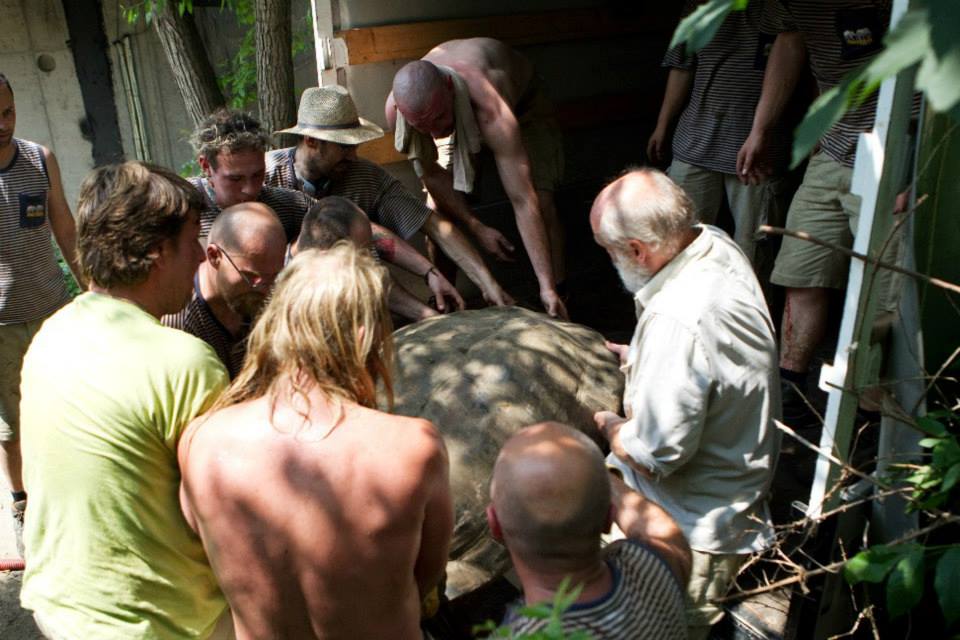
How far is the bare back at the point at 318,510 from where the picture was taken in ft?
5.41

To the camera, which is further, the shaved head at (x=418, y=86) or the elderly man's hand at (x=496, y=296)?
the shaved head at (x=418, y=86)

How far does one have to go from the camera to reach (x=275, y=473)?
5.43 ft

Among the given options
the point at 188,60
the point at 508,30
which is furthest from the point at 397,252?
the point at 188,60

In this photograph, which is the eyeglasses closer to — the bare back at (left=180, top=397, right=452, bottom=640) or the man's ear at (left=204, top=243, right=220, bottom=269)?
the man's ear at (left=204, top=243, right=220, bottom=269)

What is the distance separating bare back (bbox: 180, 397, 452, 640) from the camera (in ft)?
5.41

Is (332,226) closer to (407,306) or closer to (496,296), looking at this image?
(407,306)

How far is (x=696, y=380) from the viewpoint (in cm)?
227

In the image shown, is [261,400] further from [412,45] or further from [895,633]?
[412,45]

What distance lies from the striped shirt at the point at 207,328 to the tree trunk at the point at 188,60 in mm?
3761

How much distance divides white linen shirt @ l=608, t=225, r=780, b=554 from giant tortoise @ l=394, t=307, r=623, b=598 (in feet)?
1.86

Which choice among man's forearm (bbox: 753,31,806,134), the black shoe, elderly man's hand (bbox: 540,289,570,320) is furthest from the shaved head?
the black shoe

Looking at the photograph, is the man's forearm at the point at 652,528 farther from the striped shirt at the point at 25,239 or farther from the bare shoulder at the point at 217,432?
the striped shirt at the point at 25,239

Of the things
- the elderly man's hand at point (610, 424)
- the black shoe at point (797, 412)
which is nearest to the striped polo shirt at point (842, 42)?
the black shoe at point (797, 412)

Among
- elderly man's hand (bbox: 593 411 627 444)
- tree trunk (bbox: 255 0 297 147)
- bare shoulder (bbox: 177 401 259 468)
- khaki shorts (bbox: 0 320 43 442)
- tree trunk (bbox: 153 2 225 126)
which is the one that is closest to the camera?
bare shoulder (bbox: 177 401 259 468)
